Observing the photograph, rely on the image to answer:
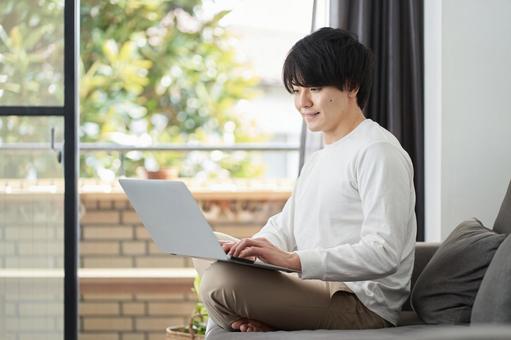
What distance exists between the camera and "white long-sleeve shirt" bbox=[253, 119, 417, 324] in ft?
8.23

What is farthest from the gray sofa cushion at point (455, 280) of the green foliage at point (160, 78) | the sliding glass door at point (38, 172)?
the green foliage at point (160, 78)

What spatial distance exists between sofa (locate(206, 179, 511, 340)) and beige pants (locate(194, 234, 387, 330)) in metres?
0.06

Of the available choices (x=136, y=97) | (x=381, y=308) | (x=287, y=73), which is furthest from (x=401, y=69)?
(x=136, y=97)

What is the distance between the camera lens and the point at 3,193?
4.01m

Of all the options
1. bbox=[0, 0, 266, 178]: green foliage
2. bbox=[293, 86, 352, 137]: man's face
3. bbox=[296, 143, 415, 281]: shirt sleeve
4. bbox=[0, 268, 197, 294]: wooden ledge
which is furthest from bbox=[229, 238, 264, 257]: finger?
bbox=[0, 0, 266, 178]: green foliage

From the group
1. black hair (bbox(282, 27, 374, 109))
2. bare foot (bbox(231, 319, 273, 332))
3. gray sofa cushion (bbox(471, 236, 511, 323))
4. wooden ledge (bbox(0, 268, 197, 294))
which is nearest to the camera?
gray sofa cushion (bbox(471, 236, 511, 323))

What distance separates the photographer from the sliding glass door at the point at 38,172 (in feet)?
13.1

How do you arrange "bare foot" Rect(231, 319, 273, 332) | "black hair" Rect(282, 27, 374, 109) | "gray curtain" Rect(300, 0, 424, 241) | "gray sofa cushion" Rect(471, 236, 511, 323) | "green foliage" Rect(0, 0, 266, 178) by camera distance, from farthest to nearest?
"green foliage" Rect(0, 0, 266, 178) < "gray curtain" Rect(300, 0, 424, 241) < "black hair" Rect(282, 27, 374, 109) < "bare foot" Rect(231, 319, 273, 332) < "gray sofa cushion" Rect(471, 236, 511, 323)

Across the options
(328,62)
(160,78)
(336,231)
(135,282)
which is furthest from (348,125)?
(160,78)

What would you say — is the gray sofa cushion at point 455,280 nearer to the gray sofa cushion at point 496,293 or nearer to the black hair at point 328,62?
the gray sofa cushion at point 496,293

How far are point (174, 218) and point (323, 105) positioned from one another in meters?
0.54

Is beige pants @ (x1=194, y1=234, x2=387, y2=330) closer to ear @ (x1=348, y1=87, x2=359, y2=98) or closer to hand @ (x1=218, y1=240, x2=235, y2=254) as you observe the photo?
hand @ (x1=218, y1=240, x2=235, y2=254)

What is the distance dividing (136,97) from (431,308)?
565cm

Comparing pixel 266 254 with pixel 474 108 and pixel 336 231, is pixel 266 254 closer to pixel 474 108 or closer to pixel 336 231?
pixel 336 231
